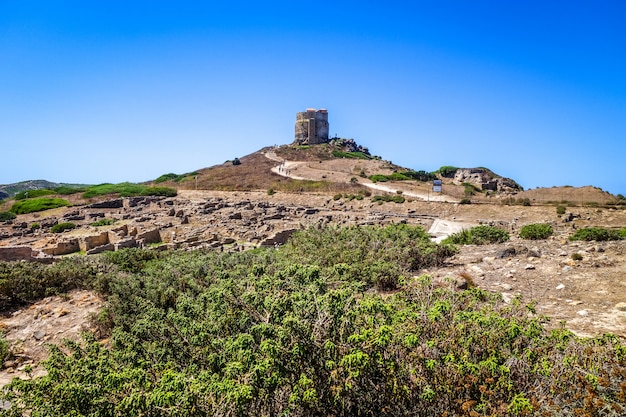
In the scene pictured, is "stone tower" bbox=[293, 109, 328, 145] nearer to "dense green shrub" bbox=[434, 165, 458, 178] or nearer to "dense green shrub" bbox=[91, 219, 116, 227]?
"dense green shrub" bbox=[434, 165, 458, 178]

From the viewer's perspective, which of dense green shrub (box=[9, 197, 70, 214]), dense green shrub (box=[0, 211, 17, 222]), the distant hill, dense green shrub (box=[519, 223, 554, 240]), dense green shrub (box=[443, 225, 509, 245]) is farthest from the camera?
the distant hill

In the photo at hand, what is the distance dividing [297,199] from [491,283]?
28354 mm

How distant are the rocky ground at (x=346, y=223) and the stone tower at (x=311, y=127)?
40.7m

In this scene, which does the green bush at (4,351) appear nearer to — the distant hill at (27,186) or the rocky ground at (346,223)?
the rocky ground at (346,223)

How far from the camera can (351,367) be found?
329 cm

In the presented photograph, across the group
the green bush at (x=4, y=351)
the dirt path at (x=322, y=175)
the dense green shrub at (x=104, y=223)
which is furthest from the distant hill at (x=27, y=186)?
the green bush at (x=4, y=351)

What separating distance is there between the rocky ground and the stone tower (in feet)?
133

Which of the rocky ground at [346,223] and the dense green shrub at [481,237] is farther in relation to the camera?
the dense green shrub at [481,237]

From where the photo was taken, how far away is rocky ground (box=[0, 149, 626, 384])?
687 centimetres

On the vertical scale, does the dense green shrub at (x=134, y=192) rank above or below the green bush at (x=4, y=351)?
above

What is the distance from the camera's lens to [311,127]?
268ft

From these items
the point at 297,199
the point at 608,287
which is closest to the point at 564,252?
the point at 608,287

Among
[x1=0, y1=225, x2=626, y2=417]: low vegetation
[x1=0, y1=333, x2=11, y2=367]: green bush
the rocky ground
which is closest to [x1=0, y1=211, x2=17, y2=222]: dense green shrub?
the rocky ground

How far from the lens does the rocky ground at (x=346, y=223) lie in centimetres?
687
